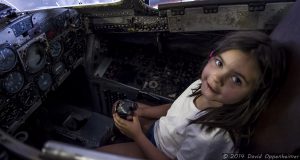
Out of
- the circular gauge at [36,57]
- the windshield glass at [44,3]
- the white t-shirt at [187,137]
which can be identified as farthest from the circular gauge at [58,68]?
the white t-shirt at [187,137]

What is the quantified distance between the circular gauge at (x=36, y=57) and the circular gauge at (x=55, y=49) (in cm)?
6

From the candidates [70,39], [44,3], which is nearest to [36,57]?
[70,39]

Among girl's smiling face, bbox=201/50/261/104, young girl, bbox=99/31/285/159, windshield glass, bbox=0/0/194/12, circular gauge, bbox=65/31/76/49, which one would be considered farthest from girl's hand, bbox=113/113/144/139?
windshield glass, bbox=0/0/194/12

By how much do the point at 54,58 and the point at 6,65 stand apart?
14.1 inches

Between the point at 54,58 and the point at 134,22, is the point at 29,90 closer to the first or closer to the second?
the point at 54,58

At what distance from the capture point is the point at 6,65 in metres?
1.48

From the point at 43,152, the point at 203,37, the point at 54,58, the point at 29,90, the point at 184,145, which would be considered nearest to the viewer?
the point at 43,152

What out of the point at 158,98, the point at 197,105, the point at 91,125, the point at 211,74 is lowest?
the point at 91,125

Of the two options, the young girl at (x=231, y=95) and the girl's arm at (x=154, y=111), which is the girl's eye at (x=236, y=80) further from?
the girl's arm at (x=154, y=111)

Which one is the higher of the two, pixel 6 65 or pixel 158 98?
pixel 6 65

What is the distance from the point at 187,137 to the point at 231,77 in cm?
28

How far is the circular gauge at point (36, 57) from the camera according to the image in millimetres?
1626

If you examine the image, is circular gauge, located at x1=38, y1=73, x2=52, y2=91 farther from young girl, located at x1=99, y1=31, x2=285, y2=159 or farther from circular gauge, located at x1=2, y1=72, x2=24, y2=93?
young girl, located at x1=99, y1=31, x2=285, y2=159

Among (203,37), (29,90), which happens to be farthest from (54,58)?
(203,37)
